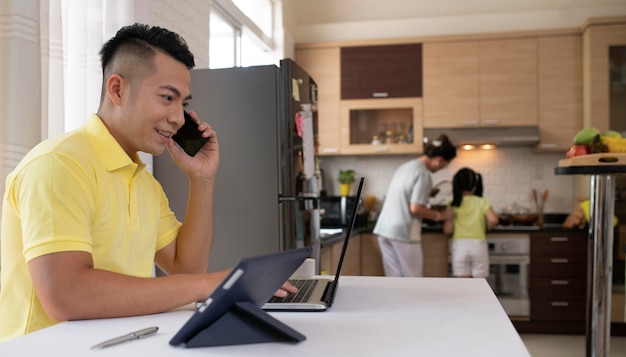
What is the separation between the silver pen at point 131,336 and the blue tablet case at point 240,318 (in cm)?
8

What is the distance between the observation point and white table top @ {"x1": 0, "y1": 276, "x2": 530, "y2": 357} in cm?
93

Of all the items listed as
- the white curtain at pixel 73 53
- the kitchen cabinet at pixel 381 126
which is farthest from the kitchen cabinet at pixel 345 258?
the white curtain at pixel 73 53

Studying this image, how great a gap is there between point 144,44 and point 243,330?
33.5 inches

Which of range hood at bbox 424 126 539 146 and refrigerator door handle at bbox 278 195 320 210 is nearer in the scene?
refrigerator door handle at bbox 278 195 320 210

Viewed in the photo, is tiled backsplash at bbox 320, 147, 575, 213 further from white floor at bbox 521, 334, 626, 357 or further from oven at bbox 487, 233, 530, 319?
white floor at bbox 521, 334, 626, 357

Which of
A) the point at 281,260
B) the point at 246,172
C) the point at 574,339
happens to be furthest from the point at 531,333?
the point at 281,260

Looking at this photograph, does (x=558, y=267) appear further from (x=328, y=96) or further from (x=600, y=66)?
(x=328, y=96)

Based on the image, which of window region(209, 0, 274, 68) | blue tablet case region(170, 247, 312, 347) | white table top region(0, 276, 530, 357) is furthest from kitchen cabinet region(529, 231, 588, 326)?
blue tablet case region(170, 247, 312, 347)

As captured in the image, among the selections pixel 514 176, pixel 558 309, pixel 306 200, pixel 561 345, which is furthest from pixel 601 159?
pixel 514 176

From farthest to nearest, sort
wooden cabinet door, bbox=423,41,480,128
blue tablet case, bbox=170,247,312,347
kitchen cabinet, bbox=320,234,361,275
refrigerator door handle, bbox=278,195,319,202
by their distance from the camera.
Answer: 1. wooden cabinet door, bbox=423,41,480,128
2. kitchen cabinet, bbox=320,234,361,275
3. refrigerator door handle, bbox=278,195,319,202
4. blue tablet case, bbox=170,247,312,347

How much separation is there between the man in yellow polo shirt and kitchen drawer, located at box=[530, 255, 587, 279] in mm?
3742

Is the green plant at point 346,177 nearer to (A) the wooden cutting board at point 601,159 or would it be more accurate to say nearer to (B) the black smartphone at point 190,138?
(A) the wooden cutting board at point 601,159

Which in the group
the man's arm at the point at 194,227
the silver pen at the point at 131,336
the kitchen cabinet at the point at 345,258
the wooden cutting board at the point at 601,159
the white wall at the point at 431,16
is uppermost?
the white wall at the point at 431,16

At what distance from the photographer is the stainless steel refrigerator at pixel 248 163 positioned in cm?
279
